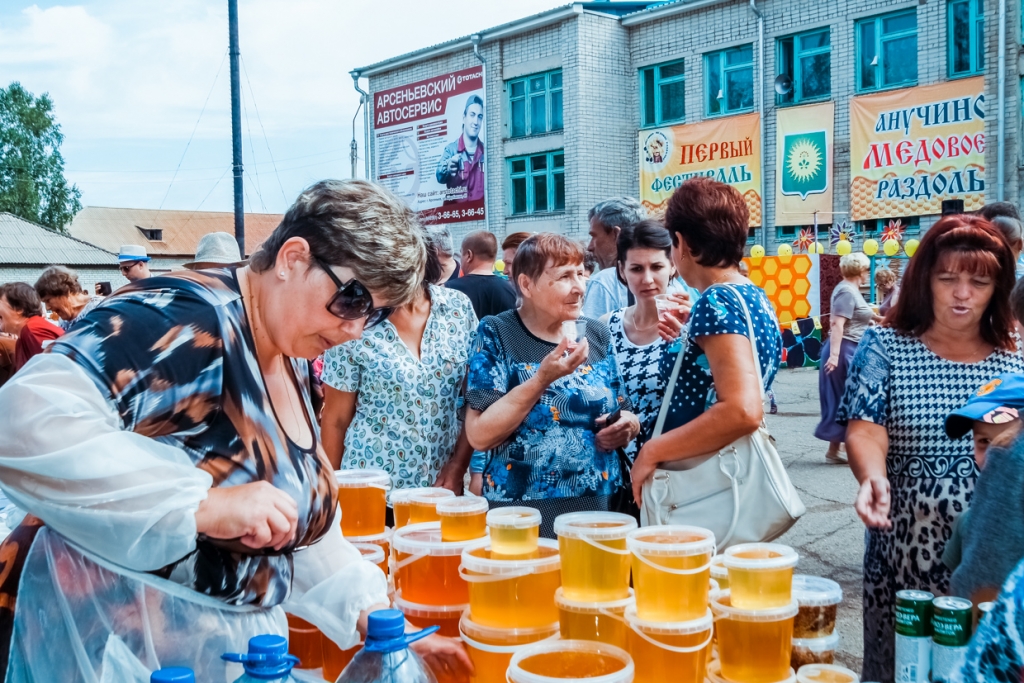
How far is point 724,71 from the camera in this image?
19.1 metres

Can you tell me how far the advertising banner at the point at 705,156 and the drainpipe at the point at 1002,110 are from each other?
4581 mm

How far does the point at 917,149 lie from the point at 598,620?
17.0m

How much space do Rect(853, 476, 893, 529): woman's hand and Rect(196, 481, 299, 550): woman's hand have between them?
162 cm

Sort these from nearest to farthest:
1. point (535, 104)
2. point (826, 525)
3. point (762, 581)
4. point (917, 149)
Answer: point (762, 581) < point (826, 525) < point (917, 149) < point (535, 104)

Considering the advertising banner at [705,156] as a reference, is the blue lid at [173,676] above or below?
below

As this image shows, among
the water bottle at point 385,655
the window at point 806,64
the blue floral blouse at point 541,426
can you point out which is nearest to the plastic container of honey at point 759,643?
the water bottle at point 385,655

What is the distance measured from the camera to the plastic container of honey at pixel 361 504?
7.84 feet

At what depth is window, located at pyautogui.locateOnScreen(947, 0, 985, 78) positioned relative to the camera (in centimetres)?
1575

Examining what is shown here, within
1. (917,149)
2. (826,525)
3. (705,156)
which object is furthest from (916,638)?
(705,156)

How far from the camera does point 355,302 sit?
1.68 m

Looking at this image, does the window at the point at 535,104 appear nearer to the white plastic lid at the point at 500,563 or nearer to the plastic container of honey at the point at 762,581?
the white plastic lid at the point at 500,563

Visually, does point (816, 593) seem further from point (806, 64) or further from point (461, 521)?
point (806, 64)

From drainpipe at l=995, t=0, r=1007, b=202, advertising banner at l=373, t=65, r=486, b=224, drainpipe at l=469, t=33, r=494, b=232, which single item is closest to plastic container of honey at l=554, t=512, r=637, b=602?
drainpipe at l=995, t=0, r=1007, b=202

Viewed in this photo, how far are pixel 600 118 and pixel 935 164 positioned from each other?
7732mm
